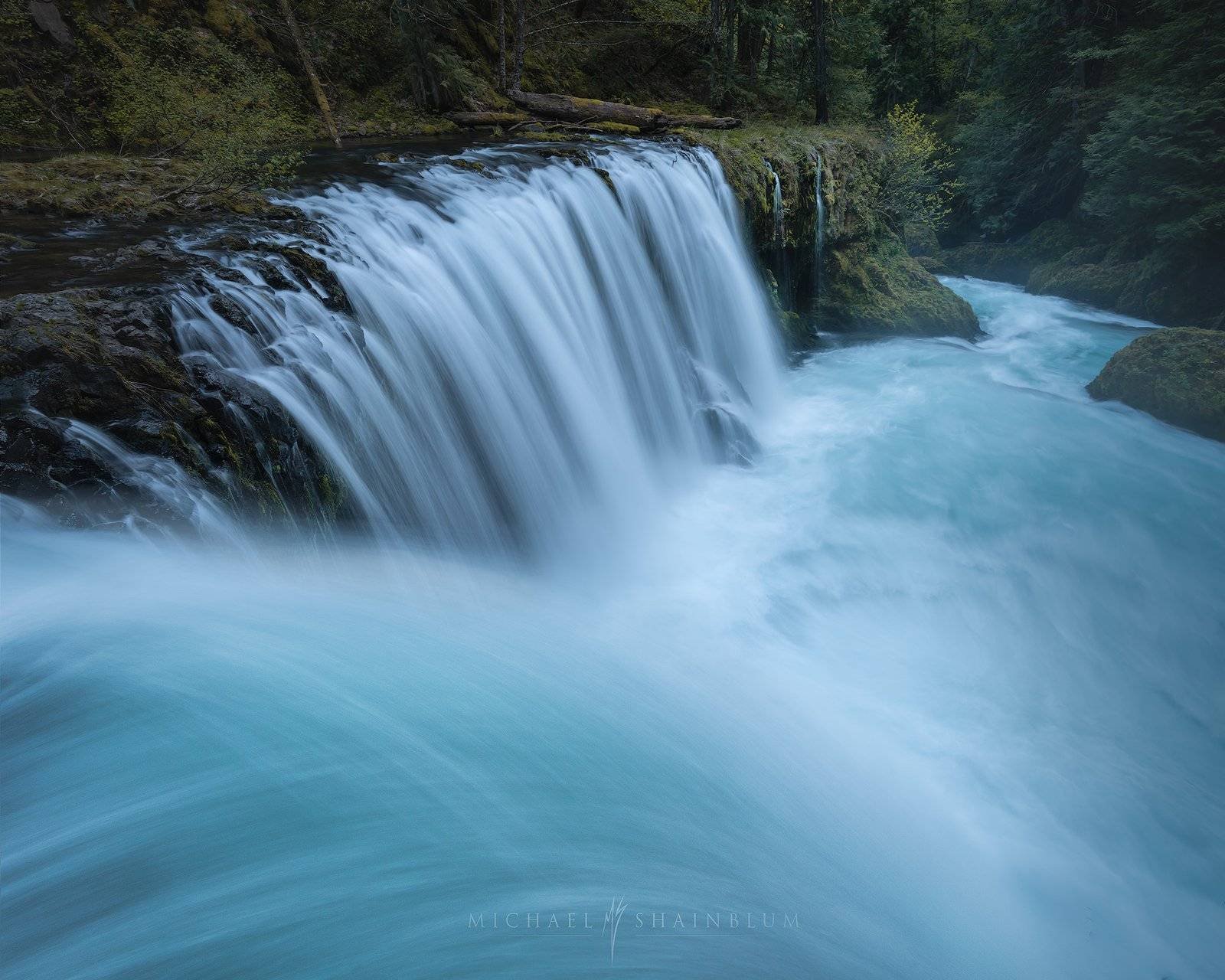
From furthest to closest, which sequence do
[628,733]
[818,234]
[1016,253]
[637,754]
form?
1. [1016,253]
2. [818,234]
3. [628,733]
4. [637,754]

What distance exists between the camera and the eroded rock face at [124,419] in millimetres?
3203

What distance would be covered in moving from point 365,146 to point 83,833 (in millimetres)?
11053

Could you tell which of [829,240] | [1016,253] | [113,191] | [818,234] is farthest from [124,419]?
[1016,253]

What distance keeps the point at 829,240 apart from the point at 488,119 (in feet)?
22.1

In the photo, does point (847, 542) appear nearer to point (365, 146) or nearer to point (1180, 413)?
point (1180, 413)

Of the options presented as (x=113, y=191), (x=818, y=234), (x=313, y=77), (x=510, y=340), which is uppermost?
(x=313, y=77)

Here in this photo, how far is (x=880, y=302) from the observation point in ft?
40.3

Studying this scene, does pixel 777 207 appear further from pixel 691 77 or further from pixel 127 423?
pixel 691 77

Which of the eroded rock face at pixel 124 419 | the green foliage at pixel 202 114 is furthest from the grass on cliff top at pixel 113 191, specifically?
the eroded rock face at pixel 124 419

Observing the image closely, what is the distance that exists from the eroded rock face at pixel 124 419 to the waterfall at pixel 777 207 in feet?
28.3

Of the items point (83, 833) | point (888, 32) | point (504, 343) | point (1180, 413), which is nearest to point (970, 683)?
point (504, 343)

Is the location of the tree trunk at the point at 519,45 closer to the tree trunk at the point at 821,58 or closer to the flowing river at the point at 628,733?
the tree trunk at the point at 821,58

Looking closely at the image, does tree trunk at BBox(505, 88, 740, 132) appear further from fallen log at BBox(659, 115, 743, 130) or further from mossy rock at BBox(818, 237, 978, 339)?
mossy rock at BBox(818, 237, 978, 339)

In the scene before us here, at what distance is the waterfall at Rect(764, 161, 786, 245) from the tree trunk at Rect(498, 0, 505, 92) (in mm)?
7075
